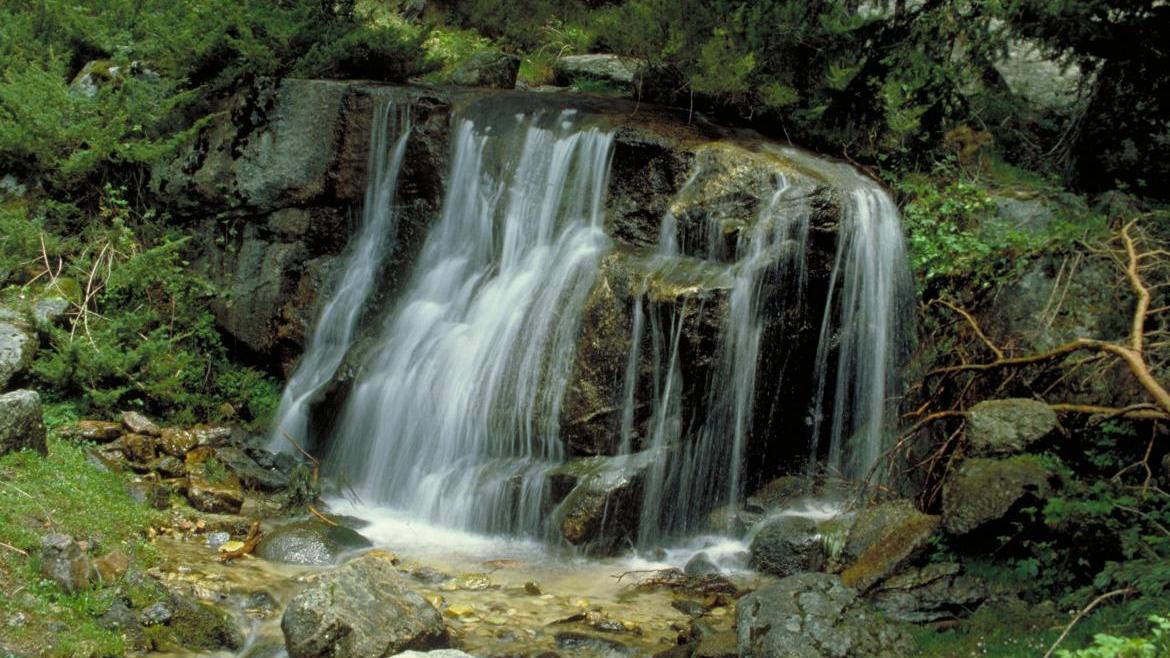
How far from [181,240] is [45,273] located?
4.59ft

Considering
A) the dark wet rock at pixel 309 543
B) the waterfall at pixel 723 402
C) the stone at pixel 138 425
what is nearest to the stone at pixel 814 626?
the waterfall at pixel 723 402

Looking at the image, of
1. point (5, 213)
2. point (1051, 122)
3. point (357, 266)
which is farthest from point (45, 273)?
point (1051, 122)

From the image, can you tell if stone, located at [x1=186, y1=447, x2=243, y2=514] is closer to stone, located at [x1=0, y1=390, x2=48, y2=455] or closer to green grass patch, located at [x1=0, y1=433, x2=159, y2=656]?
green grass patch, located at [x1=0, y1=433, x2=159, y2=656]

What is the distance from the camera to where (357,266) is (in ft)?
38.3

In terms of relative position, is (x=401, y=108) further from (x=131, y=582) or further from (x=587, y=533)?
(x=131, y=582)

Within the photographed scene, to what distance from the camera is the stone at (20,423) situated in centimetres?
764

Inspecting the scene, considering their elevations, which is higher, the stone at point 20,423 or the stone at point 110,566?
the stone at point 20,423

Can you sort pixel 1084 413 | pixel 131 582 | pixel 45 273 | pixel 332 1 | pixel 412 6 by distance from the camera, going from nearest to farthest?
pixel 131 582 < pixel 1084 413 < pixel 45 273 < pixel 332 1 < pixel 412 6

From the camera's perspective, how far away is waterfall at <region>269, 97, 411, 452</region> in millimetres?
11242

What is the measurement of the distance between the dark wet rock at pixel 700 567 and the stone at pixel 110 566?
3937mm

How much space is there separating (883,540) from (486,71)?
832 cm

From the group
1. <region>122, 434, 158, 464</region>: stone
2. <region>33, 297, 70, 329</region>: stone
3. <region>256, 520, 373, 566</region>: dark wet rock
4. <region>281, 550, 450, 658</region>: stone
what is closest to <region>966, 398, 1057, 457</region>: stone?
<region>281, 550, 450, 658</region>: stone

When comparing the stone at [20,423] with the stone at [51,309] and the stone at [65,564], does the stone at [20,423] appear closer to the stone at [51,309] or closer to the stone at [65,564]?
the stone at [65,564]

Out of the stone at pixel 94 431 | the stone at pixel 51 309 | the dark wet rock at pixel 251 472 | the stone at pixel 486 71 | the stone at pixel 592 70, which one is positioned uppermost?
the stone at pixel 592 70
